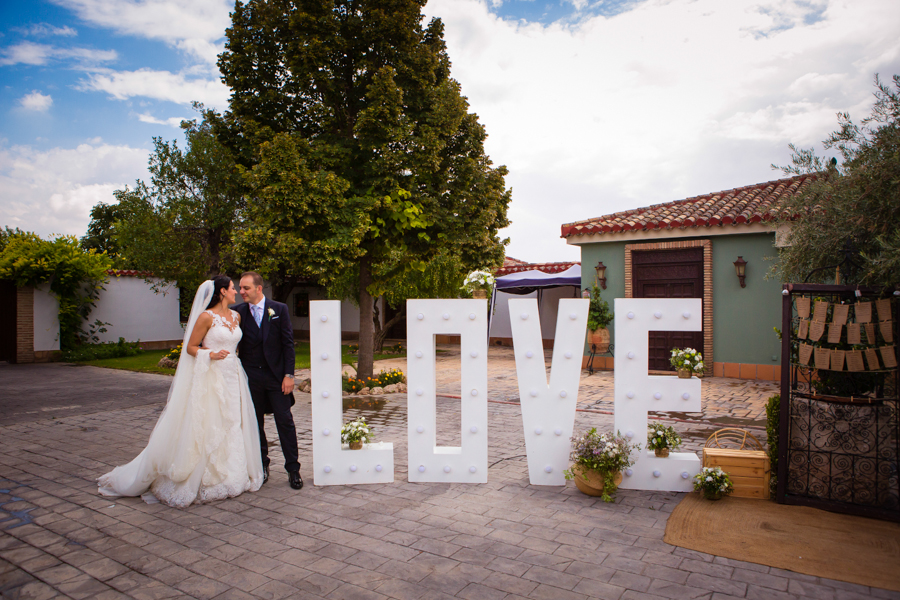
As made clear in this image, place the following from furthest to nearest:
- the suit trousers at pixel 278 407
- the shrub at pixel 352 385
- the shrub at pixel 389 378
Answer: the shrub at pixel 389 378
the shrub at pixel 352 385
the suit trousers at pixel 278 407

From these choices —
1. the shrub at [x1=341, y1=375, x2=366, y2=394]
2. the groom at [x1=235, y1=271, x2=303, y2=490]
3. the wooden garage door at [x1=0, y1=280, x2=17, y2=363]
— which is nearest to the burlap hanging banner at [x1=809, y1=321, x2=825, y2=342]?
the groom at [x1=235, y1=271, x2=303, y2=490]

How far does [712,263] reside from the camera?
11469mm

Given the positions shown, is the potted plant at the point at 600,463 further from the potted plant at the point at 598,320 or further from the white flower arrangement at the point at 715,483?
the potted plant at the point at 598,320

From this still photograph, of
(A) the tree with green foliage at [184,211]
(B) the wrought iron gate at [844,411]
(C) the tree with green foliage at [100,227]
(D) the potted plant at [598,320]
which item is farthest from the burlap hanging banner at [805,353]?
(C) the tree with green foliage at [100,227]

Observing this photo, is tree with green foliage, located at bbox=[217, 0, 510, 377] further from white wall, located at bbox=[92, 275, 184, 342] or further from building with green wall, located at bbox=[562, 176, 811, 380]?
white wall, located at bbox=[92, 275, 184, 342]

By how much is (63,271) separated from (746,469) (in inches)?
772

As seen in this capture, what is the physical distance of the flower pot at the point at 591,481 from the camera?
14.5 feet

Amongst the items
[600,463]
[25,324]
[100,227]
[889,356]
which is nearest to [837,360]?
[889,356]

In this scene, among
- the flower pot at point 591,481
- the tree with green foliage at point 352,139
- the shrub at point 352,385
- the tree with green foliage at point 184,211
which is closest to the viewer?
the flower pot at point 591,481

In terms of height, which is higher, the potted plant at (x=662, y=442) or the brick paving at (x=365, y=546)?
the potted plant at (x=662, y=442)

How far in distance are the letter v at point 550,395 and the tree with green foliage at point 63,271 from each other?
1750cm

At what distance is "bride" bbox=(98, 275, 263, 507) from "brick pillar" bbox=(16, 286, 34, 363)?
611 inches

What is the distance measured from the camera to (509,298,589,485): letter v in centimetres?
475

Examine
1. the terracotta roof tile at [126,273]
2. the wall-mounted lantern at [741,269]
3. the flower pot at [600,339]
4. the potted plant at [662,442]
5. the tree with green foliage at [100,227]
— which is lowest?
the potted plant at [662,442]
